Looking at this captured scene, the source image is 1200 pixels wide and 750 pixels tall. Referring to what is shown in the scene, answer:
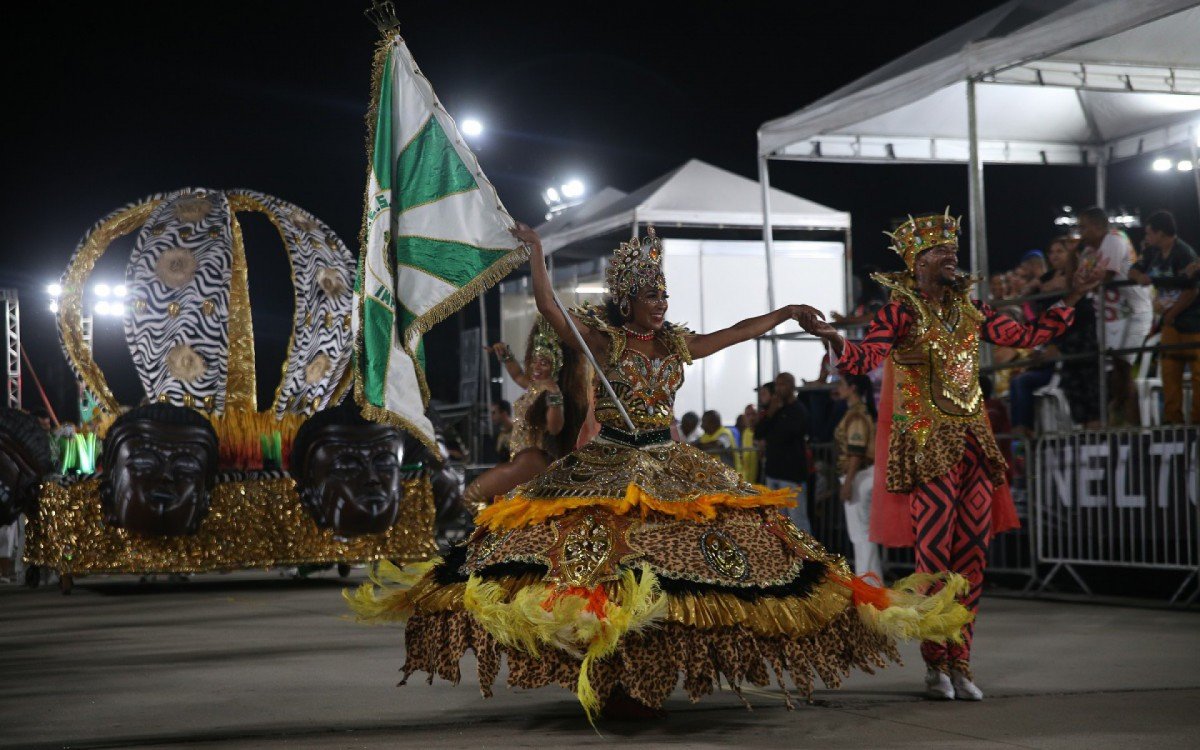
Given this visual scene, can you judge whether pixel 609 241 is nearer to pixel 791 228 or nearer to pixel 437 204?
pixel 791 228

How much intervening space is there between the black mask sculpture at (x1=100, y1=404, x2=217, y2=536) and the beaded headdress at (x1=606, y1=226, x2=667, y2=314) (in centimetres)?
703

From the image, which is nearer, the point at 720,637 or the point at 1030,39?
the point at 720,637

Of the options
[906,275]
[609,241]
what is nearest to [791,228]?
[609,241]

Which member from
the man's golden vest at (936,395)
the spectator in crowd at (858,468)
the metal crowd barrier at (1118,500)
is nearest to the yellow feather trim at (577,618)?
the man's golden vest at (936,395)

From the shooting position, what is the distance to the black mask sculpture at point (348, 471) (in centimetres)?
1198

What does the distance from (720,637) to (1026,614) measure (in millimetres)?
5547

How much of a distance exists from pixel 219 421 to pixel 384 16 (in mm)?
7039

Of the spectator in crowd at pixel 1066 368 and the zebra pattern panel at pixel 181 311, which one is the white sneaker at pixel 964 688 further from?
the zebra pattern panel at pixel 181 311

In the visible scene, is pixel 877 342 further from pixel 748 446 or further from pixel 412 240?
pixel 748 446

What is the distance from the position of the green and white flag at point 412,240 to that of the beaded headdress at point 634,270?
466 millimetres

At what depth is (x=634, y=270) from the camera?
549 cm

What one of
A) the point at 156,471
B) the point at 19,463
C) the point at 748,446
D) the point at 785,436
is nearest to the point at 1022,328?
the point at 785,436

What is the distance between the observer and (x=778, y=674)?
489 centimetres

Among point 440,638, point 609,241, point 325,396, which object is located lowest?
point 440,638
